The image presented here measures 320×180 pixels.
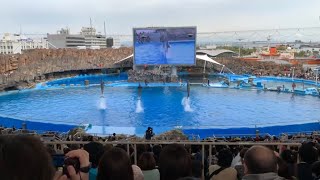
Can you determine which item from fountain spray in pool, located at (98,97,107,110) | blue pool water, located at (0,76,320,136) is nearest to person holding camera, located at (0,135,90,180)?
blue pool water, located at (0,76,320,136)

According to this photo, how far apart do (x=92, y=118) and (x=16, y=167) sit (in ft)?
61.7

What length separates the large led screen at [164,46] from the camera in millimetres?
35875

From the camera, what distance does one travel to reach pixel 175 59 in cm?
3650

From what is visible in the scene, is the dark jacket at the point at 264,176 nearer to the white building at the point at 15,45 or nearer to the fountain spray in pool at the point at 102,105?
the fountain spray in pool at the point at 102,105

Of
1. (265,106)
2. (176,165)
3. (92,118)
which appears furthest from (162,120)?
(176,165)

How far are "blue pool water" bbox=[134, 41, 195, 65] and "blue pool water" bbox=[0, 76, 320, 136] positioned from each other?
3.85 meters

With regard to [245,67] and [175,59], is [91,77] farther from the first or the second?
[245,67]

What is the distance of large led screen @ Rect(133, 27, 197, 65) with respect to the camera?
35.9 meters

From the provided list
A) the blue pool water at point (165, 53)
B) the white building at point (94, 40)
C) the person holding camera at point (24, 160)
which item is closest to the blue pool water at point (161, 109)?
the blue pool water at point (165, 53)

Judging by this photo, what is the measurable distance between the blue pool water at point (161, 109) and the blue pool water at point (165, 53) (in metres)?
3.85

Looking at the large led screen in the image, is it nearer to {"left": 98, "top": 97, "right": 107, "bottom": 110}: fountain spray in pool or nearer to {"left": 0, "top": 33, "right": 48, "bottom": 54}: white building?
{"left": 98, "top": 97, "right": 107, "bottom": 110}: fountain spray in pool

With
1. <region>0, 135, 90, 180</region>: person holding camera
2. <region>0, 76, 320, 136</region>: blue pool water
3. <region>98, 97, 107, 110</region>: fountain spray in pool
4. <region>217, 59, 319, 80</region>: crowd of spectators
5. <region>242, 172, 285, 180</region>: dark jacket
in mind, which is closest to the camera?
<region>0, 135, 90, 180</region>: person holding camera

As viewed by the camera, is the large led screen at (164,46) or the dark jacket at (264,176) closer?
the dark jacket at (264,176)

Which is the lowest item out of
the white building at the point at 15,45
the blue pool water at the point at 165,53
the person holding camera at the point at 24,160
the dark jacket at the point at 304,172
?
the dark jacket at the point at 304,172
